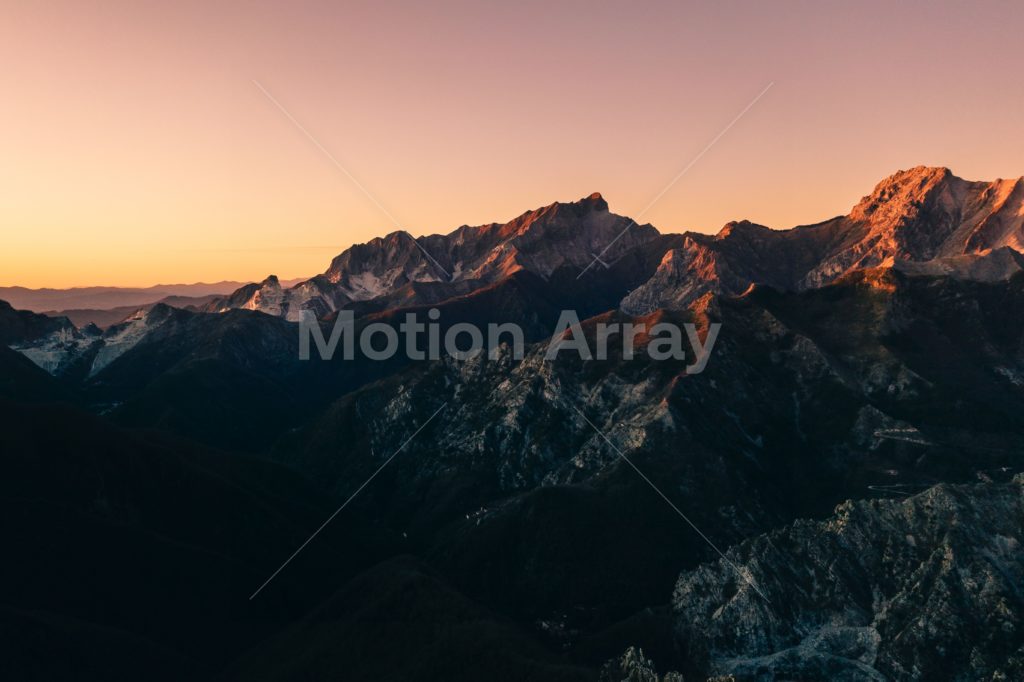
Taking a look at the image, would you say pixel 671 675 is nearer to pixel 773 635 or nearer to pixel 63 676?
pixel 773 635

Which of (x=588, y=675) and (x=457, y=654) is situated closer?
(x=588, y=675)

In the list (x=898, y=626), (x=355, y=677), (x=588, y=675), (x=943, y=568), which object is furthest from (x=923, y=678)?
(x=355, y=677)

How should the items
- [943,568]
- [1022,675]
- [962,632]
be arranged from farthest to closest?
[943,568], [962,632], [1022,675]

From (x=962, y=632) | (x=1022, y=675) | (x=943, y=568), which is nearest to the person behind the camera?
(x=1022, y=675)

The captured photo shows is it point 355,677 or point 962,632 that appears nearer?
point 962,632

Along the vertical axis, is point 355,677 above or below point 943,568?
below

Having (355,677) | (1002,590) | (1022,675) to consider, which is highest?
(1002,590)

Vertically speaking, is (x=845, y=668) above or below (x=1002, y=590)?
below

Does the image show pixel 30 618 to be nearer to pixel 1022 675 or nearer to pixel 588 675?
pixel 588 675

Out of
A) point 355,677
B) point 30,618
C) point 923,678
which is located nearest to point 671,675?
point 923,678
